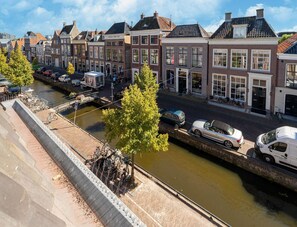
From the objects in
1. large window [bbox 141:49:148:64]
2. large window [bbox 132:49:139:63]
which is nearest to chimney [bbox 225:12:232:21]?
large window [bbox 141:49:148:64]

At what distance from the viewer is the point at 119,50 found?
159 feet

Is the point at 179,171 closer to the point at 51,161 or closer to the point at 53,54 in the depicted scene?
the point at 51,161

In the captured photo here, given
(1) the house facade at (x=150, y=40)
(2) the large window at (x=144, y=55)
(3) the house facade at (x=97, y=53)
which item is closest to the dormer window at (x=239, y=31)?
(1) the house facade at (x=150, y=40)

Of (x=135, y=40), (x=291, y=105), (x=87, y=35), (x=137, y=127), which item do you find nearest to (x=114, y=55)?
(x=135, y=40)

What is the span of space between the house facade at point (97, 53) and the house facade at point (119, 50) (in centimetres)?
234

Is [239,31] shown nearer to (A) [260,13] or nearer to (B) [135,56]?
(A) [260,13]

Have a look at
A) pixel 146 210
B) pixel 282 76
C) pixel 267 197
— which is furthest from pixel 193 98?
pixel 146 210

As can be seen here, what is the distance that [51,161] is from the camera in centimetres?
1104

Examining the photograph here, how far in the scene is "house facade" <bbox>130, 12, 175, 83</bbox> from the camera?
1574 inches

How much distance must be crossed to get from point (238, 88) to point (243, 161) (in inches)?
518

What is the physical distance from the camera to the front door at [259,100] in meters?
28.5

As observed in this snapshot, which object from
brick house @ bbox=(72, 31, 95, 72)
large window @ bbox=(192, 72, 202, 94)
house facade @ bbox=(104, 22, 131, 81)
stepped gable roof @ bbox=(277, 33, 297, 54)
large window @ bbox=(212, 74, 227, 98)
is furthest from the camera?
brick house @ bbox=(72, 31, 95, 72)

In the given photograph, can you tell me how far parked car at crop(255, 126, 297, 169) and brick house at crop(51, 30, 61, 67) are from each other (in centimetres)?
6147

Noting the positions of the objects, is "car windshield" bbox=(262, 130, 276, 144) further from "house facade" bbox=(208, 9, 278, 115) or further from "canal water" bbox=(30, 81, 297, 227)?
"house facade" bbox=(208, 9, 278, 115)
